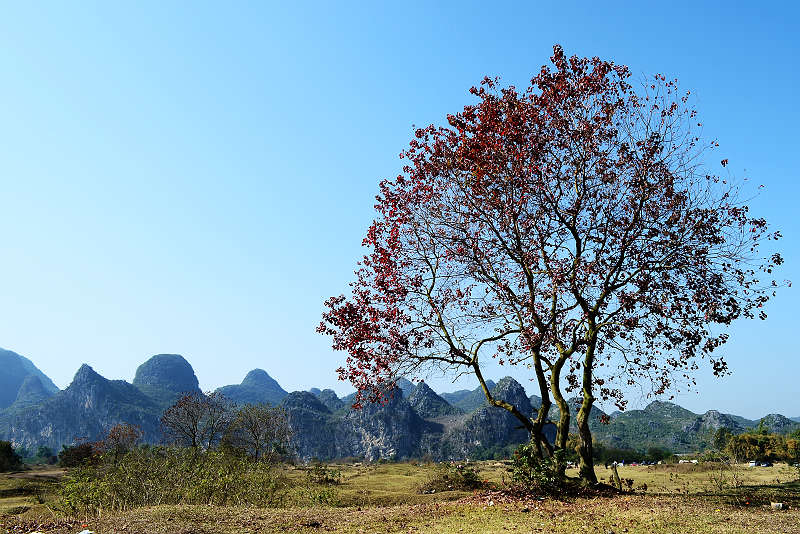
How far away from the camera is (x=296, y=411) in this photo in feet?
541

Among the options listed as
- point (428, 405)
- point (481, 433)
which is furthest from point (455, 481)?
point (428, 405)

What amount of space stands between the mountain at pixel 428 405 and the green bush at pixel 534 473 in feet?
547

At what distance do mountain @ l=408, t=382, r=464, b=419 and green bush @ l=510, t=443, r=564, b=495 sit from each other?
16671 cm

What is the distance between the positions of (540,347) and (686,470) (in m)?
22.7

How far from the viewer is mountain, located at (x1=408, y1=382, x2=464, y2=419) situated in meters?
179

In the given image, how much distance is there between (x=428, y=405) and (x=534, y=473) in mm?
177344

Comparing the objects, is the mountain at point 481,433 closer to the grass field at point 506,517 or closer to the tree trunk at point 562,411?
the tree trunk at point 562,411

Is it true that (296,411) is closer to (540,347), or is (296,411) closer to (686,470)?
(686,470)

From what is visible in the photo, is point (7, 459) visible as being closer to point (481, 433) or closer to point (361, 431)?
point (481, 433)

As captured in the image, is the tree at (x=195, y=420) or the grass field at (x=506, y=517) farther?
the tree at (x=195, y=420)

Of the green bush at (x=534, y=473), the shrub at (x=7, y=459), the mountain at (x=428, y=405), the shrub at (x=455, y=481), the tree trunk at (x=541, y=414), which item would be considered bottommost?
the shrub at (x=7, y=459)

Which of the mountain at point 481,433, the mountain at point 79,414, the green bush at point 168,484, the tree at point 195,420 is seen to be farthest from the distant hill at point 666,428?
the mountain at point 79,414

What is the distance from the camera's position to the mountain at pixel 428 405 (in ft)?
587

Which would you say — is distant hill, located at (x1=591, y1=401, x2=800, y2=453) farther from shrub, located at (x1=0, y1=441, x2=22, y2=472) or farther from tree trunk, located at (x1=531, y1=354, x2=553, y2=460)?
tree trunk, located at (x1=531, y1=354, x2=553, y2=460)
